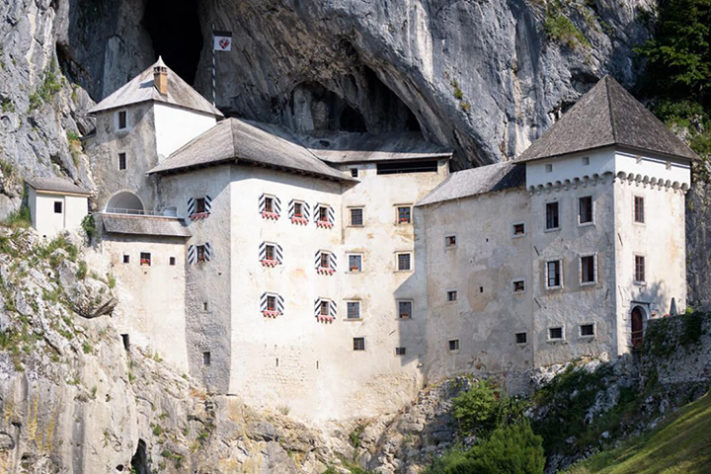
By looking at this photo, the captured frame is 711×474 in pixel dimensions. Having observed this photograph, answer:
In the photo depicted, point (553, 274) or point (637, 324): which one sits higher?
point (553, 274)

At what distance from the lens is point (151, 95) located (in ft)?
297

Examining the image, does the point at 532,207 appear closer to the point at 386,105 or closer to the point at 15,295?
the point at 386,105

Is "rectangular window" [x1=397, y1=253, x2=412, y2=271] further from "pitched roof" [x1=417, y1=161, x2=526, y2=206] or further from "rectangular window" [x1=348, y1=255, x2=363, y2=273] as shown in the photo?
"pitched roof" [x1=417, y1=161, x2=526, y2=206]

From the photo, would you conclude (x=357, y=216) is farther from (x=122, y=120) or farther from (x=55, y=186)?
(x=55, y=186)

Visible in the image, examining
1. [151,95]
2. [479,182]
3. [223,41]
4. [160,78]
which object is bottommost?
[479,182]

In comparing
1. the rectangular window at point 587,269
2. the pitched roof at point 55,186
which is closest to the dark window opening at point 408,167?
the rectangular window at point 587,269

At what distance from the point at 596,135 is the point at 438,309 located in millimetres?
13321

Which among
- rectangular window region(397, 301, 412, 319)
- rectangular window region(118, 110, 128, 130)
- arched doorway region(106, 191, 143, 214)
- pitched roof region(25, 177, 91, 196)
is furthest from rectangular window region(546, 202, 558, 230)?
rectangular window region(118, 110, 128, 130)

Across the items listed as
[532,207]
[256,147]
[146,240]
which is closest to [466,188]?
[532,207]

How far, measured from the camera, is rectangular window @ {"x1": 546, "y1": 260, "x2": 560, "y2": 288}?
8256 cm

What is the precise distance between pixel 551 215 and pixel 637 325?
7.24 meters

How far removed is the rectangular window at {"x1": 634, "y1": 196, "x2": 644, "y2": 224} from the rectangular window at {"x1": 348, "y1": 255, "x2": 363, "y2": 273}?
653 inches

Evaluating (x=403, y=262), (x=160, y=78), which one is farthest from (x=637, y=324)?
(x=160, y=78)

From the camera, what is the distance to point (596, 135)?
82.2 meters
